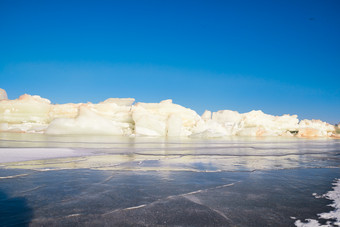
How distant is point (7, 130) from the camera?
32.4 meters

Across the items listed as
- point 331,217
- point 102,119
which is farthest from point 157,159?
point 102,119

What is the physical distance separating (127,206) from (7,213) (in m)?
1.12

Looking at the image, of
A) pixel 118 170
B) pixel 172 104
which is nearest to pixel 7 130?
pixel 172 104

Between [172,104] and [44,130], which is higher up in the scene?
[172,104]

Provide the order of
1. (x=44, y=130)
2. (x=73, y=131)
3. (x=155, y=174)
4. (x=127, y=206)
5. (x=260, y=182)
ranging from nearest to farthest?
(x=127, y=206), (x=260, y=182), (x=155, y=174), (x=73, y=131), (x=44, y=130)

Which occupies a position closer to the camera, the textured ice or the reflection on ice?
the textured ice

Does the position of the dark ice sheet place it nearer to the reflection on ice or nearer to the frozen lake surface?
the frozen lake surface

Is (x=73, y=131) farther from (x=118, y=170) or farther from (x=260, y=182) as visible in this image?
(x=260, y=182)

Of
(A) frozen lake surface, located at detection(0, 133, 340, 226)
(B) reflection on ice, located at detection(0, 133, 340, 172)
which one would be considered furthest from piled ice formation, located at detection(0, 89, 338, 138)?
(A) frozen lake surface, located at detection(0, 133, 340, 226)

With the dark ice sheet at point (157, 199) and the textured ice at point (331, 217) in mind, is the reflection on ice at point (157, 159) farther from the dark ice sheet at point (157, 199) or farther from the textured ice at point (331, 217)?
the textured ice at point (331, 217)

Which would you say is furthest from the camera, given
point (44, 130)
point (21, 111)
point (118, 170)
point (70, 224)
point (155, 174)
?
point (21, 111)

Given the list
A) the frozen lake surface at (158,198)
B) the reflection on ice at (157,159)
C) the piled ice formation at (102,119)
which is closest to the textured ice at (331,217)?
the frozen lake surface at (158,198)

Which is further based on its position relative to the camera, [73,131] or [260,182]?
[73,131]

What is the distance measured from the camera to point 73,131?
2928 cm
